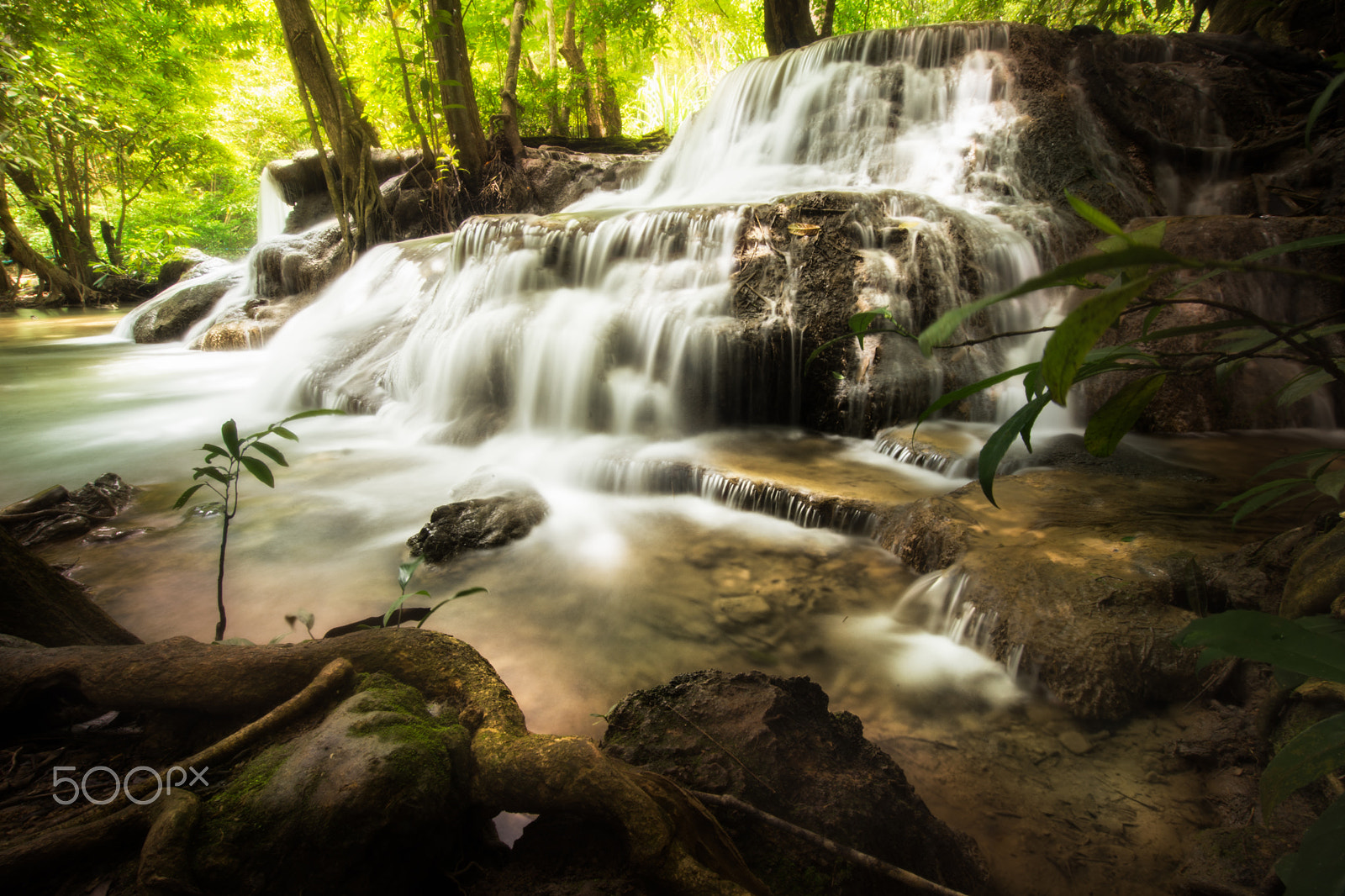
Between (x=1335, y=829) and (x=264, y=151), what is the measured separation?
30.9 meters

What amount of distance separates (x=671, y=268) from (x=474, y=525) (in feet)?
10.7

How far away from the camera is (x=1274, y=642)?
0.69 meters

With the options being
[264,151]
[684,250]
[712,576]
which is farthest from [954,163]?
[264,151]

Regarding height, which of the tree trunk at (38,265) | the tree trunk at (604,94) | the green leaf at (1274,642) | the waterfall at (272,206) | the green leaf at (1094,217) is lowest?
the green leaf at (1274,642)

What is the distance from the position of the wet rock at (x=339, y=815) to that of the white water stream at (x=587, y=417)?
1094mm

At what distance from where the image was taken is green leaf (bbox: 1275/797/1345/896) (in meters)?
0.63

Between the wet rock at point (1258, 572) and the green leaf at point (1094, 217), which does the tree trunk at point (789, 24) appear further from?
the green leaf at point (1094, 217)

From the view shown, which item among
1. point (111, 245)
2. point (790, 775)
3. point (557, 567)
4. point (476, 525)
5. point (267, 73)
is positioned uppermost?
point (267, 73)

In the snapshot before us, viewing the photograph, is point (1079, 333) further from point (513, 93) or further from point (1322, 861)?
point (513, 93)

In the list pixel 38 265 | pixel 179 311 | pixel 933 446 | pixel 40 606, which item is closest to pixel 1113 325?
pixel 40 606

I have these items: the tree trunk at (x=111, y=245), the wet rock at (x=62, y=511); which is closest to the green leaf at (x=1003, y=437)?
the wet rock at (x=62, y=511)

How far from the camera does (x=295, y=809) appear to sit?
994 millimetres

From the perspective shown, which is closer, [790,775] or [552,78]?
[790,775]

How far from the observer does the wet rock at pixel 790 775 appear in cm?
131
